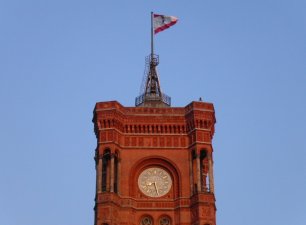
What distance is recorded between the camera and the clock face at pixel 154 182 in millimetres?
56219

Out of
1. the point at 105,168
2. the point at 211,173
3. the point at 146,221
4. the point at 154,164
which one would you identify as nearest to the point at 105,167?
the point at 105,168

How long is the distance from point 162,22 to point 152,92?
648cm

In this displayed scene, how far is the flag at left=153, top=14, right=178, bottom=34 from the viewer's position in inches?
2520

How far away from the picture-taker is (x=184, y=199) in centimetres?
5534

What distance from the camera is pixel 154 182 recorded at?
186 ft

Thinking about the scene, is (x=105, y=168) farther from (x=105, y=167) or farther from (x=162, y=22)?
(x=162, y=22)

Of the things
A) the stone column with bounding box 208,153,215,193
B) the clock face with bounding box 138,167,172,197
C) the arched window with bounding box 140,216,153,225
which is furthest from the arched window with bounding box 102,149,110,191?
the stone column with bounding box 208,153,215,193

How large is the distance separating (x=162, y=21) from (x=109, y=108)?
11.3 m

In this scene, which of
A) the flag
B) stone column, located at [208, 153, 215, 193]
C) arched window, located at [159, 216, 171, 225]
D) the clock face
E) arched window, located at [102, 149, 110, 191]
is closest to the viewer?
arched window, located at [159, 216, 171, 225]

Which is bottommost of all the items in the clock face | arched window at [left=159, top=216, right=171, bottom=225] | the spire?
arched window at [left=159, top=216, right=171, bottom=225]

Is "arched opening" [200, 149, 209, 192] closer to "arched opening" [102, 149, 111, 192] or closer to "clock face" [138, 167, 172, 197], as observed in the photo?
"clock face" [138, 167, 172, 197]

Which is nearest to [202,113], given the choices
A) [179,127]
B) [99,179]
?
[179,127]

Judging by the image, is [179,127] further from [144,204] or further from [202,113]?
[144,204]

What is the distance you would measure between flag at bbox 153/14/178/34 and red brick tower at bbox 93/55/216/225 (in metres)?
8.66
